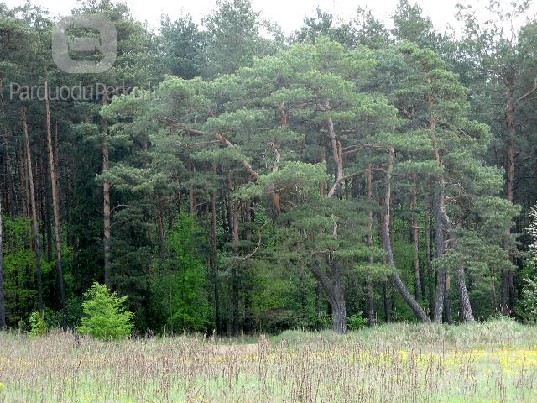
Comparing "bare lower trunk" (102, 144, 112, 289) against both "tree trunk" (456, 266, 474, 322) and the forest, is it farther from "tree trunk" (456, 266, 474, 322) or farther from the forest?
"tree trunk" (456, 266, 474, 322)

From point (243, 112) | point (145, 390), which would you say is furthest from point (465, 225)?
point (145, 390)

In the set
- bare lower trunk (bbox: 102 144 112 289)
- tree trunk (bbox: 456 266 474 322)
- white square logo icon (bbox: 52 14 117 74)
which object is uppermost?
white square logo icon (bbox: 52 14 117 74)

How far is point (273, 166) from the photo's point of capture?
23.8m

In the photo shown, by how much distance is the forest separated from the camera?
23.8 metres

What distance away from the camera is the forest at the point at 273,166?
23.8 meters

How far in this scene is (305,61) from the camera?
2366 centimetres

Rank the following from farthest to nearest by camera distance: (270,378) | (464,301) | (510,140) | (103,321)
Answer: (510,140)
(464,301)
(103,321)
(270,378)

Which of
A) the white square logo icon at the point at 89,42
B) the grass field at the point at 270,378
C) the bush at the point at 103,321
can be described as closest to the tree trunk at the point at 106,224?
the white square logo icon at the point at 89,42

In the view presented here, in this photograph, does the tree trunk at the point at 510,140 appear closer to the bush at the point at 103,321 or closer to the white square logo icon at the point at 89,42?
the bush at the point at 103,321

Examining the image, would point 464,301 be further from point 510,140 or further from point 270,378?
point 270,378

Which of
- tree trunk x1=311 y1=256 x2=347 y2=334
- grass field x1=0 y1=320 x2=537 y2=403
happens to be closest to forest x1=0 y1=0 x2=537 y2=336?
tree trunk x1=311 y1=256 x2=347 y2=334

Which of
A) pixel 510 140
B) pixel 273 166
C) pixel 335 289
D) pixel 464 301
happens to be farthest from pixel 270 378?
pixel 510 140

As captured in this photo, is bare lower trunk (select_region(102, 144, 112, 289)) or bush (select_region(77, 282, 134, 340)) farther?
bare lower trunk (select_region(102, 144, 112, 289))

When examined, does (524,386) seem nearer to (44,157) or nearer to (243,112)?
(243,112)
